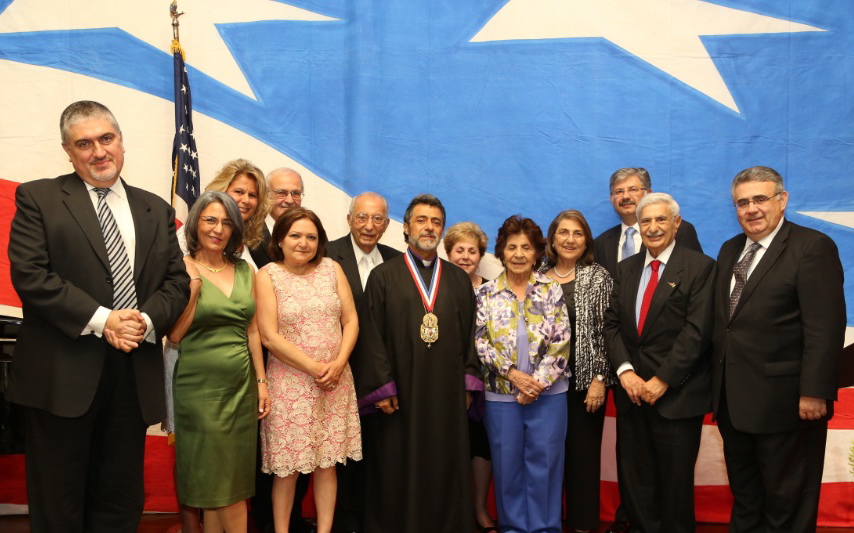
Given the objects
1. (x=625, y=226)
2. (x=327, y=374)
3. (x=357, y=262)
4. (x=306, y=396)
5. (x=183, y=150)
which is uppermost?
(x=183, y=150)

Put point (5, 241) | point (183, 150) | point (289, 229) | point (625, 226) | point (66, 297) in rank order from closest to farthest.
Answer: point (66, 297) → point (289, 229) → point (625, 226) → point (183, 150) → point (5, 241)

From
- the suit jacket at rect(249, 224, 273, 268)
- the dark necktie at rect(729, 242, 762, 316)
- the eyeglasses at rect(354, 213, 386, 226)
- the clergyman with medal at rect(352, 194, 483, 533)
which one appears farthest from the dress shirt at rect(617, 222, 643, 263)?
the suit jacket at rect(249, 224, 273, 268)

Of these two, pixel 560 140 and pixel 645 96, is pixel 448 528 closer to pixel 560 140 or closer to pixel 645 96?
pixel 560 140

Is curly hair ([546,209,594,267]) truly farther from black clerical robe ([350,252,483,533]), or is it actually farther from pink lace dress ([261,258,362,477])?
pink lace dress ([261,258,362,477])

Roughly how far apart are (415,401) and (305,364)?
0.60m

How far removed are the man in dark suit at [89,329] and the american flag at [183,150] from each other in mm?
1596

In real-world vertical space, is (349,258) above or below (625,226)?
below

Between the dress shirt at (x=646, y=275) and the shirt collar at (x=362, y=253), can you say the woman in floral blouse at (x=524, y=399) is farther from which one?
the shirt collar at (x=362, y=253)

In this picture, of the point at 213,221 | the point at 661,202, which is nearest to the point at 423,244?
the point at 213,221

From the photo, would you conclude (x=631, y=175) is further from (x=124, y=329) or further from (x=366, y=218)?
(x=124, y=329)

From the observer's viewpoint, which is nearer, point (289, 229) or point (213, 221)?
point (213, 221)

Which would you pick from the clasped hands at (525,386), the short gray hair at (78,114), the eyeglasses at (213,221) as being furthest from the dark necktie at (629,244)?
the short gray hair at (78,114)

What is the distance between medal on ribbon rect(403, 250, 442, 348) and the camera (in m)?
3.50

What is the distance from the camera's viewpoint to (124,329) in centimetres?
245
